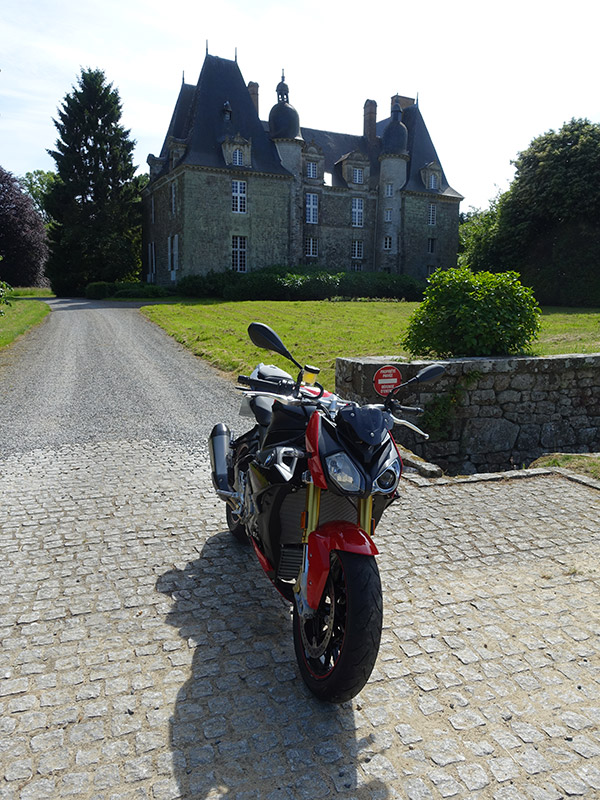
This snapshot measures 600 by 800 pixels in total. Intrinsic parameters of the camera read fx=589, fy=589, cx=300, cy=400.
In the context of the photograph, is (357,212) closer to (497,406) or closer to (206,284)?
(206,284)

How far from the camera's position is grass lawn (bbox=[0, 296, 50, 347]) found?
52.5 ft

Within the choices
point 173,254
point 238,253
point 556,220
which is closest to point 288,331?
point 556,220

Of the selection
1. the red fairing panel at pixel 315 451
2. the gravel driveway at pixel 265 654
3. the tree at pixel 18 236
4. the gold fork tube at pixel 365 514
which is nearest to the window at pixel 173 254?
the tree at pixel 18 236

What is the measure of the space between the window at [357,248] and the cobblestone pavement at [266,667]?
127 feet

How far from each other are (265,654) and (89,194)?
4008 centimetres

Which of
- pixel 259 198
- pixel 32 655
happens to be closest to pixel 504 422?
pixel 32 655

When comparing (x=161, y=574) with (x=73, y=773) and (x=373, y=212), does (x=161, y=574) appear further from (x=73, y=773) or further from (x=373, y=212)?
(x=373, y=212)

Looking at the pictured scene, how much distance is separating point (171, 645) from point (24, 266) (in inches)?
1792

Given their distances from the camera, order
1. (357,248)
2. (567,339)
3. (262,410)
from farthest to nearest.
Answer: (357,248) → (567,339) → (262,410)

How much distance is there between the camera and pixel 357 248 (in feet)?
138

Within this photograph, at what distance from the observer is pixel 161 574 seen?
149 inches

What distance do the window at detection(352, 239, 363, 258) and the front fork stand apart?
40764 mm

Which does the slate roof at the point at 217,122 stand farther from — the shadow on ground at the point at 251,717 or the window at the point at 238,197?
the shadow on ground at the point at 251,717

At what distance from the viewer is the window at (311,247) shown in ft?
132
